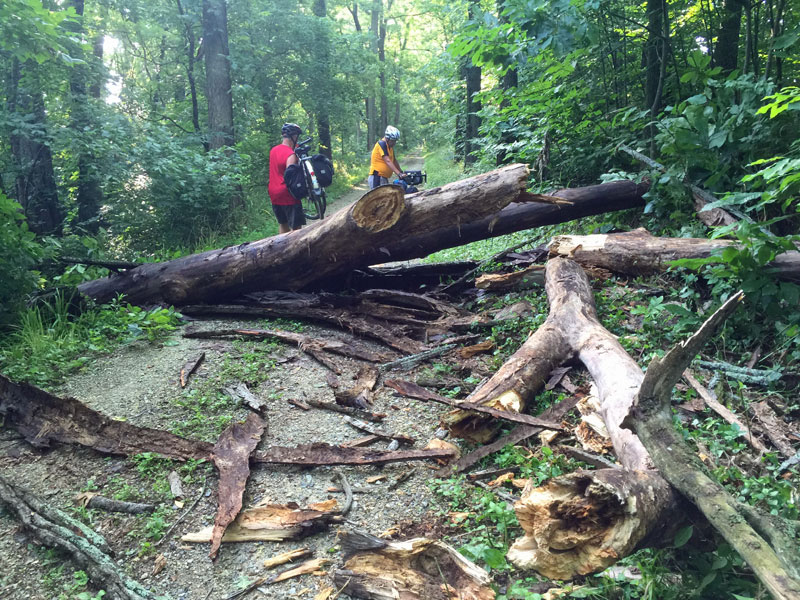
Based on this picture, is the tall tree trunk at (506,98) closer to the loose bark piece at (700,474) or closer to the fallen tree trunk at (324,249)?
the fallen tree trunk at (324,249)

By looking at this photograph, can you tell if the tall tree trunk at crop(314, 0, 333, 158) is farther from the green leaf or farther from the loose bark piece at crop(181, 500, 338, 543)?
the green leaf

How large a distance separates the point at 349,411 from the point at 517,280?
2975mm

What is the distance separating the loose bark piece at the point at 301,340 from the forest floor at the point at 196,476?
→ 0.52 feet

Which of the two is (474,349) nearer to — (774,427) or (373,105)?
(774,427)

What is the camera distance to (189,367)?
4750 millimetres

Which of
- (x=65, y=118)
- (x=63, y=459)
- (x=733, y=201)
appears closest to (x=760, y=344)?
(x=733, y=201)

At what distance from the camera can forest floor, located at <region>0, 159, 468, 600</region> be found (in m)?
2.40

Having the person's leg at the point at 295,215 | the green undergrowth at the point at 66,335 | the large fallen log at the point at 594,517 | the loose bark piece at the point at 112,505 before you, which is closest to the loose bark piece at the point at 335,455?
the loose bark piece at the point at 112,505

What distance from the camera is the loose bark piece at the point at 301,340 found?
5.08 m

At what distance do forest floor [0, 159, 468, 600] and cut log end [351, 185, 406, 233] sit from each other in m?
1.77

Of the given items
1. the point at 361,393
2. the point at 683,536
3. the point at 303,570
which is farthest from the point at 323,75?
the point at 683,536

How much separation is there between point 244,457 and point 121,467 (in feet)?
2.72

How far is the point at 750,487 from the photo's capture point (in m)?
2.38

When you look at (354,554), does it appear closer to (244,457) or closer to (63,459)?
(244,457)
